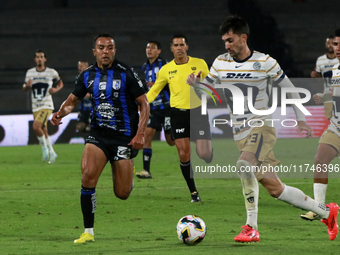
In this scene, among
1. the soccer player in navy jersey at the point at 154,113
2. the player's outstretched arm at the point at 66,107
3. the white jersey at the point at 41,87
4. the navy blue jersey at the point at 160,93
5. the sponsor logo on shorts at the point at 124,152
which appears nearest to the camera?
the sponsor logo on shorts at the point at 124,152

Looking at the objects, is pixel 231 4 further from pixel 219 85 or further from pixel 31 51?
pixel 219 85

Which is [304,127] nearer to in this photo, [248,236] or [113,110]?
[248,236]

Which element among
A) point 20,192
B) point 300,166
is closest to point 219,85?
point 20,192

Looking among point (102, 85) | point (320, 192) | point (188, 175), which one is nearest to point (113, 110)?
point (102, 85)

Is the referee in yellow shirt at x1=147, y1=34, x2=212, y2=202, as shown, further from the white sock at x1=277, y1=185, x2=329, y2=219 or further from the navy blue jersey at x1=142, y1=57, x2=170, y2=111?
the white sock at x1=277, y1=185, x2=329, y2=219

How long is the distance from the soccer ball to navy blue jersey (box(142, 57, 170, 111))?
5782 mm

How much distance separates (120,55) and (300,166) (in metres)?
14.1

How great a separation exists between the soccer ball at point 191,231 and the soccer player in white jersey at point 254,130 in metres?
0.33

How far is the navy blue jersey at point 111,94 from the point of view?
245 inches

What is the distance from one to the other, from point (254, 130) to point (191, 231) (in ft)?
3.69

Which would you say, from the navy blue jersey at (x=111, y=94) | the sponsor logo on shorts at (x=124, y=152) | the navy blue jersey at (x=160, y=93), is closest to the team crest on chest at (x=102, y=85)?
the navy blue jersey at (x=111, y=94)

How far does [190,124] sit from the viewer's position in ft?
29.3

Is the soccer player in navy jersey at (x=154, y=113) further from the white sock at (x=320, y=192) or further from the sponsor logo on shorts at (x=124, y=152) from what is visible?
the sponsor logo on shorts at (x=124, y=152)

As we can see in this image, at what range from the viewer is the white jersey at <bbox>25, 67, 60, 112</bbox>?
14971mm
